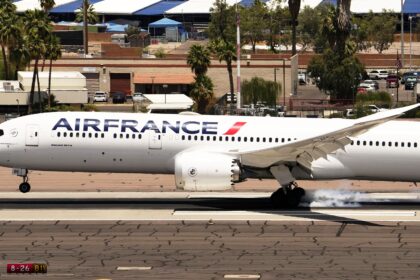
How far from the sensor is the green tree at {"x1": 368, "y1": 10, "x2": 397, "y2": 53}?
16862 centimetres

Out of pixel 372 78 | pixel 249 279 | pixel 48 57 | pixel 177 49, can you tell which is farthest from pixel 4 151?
pixel 177 49

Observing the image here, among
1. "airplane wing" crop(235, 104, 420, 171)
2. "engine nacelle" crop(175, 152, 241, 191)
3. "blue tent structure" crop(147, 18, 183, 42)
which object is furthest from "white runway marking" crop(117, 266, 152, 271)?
"blue tent structure" crop(147, 18, 183, 42)

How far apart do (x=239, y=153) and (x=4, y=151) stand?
28.5 feet

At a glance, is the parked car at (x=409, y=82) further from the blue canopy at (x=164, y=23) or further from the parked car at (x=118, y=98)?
the blue canopy at (x=164, y=23)

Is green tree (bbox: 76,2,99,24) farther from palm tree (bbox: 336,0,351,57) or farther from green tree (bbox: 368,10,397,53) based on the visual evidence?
palm tree (bbox: 336,0,351,57)

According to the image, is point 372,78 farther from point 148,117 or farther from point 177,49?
point 148,117

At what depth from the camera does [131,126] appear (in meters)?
41.4

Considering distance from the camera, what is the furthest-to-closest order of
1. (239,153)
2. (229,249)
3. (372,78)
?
(372,78) → (239,153) → (229,249)

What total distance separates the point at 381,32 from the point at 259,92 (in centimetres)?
7584

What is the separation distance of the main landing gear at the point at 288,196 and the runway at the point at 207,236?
42 cm

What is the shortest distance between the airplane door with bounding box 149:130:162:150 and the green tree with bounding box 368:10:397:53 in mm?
128903

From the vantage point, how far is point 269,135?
41.9 metres

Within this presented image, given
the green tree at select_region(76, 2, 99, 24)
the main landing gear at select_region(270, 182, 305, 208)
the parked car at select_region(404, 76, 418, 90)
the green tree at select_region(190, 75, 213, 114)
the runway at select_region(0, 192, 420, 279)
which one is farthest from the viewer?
the green tree at select_region(76, 2, 99, 24)

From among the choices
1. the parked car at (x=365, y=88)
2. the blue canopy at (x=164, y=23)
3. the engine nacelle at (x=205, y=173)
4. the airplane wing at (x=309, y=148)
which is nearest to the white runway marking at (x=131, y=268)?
the engine nacelle at (x=205, y=173)
